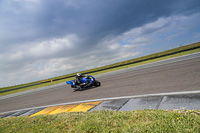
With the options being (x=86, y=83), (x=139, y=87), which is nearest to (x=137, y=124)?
(x=139, y=87)

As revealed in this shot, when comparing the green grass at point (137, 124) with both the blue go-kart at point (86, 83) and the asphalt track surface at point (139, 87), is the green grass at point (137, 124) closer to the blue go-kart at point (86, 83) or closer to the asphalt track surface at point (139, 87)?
the asphalt track surface at point (139, 87)

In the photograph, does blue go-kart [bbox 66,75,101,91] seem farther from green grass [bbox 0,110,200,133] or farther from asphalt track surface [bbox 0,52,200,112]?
green grass [bbox 0,110,200,133]

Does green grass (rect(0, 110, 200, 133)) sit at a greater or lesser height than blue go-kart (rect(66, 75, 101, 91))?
lesser

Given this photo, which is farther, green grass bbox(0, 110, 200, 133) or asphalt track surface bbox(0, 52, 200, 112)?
asphalt track surface bbox(0, 52, 200, 112)

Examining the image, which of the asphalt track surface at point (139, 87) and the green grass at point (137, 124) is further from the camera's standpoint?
the asphalt track surface at point (139, 87)

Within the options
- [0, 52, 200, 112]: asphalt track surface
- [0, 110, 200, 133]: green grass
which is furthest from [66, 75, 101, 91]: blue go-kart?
[0, 110, 200, 133]: green grass

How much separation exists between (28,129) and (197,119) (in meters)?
4.26

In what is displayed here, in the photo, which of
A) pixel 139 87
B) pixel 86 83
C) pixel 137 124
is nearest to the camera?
pixel 137 124

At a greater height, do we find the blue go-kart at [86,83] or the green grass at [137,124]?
the blue go-kart at [86,83]

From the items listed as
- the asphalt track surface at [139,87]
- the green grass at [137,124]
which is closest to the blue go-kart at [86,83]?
the asphalt track surface at [139,87]

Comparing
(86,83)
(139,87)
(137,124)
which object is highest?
(86,83)

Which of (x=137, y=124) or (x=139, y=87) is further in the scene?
(x=139, y=87)

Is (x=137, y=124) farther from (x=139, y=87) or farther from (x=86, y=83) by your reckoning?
(x=86, y=83)

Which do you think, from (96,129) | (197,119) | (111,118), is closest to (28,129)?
(96,129)
